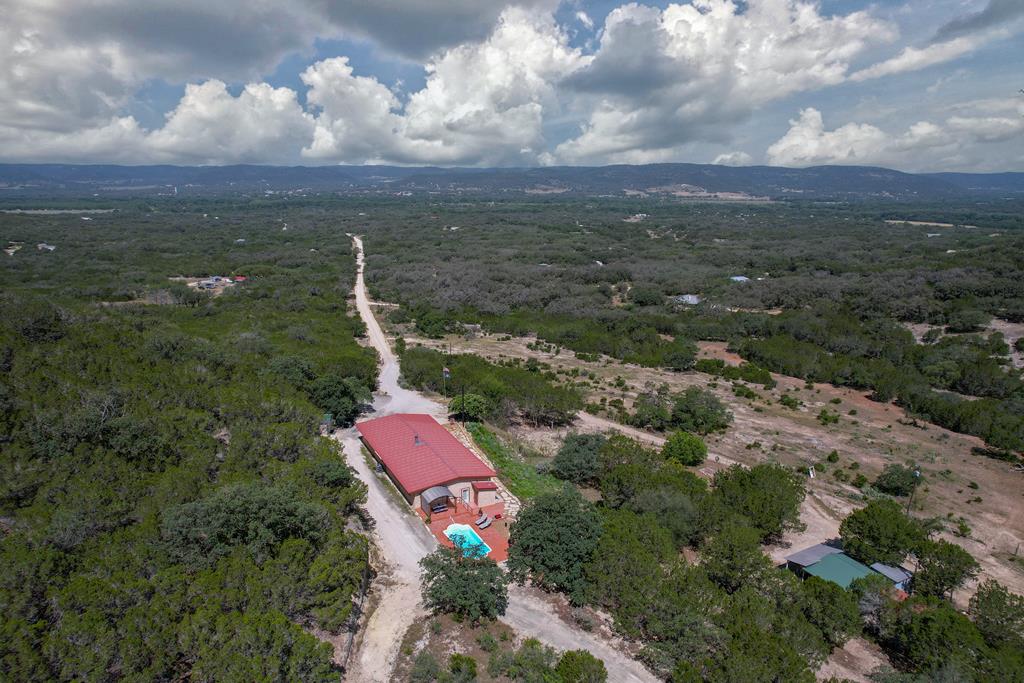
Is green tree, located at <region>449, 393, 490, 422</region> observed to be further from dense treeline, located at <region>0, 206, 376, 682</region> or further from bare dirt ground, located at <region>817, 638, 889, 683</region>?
bare dirt ground, located at <region>817, 638, 889, 683</region>

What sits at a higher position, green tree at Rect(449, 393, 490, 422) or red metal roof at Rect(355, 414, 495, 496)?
red metal roof at Rect(355, 414, 495, 496)

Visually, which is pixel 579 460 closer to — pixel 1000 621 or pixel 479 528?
pixel 479 528

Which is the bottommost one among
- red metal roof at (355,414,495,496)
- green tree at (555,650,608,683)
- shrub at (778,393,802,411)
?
shrub at (778,393,802,411)

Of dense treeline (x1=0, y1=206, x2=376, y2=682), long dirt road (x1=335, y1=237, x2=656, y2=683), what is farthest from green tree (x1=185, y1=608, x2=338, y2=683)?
long dirt road (x1=335, y1=237, x2=656, y2=683)

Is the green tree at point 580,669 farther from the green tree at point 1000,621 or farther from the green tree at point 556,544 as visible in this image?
the green tree at point 1000,621

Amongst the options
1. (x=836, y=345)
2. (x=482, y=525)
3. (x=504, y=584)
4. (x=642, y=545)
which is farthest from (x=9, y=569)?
(x=836, y=345)

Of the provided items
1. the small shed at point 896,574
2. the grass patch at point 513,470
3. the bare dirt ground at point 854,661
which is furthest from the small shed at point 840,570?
the grass patch at point 513,470
